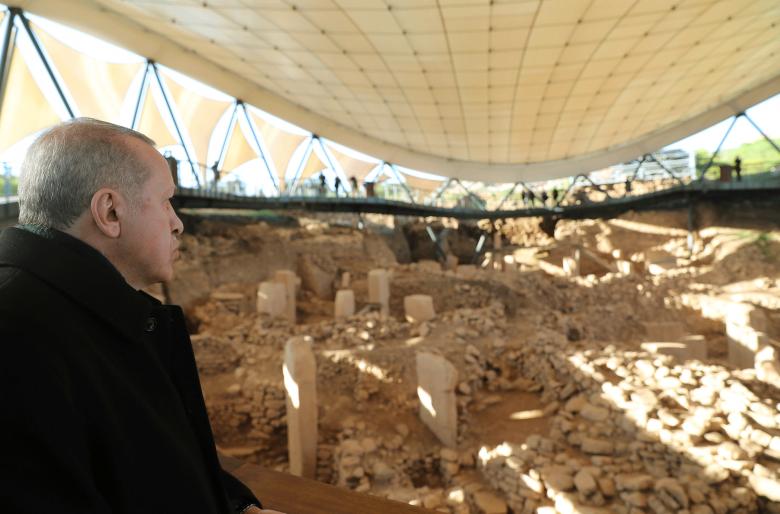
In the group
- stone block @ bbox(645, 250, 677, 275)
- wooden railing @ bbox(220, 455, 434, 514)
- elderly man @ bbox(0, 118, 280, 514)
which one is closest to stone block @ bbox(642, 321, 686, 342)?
stone block @ bbox(645, 250, 677, 275)

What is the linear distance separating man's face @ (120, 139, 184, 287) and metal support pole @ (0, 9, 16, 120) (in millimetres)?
20299

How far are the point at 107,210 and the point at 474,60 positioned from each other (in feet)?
65.4

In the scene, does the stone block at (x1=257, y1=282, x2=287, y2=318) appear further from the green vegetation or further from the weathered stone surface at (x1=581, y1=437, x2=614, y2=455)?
the green vegetation

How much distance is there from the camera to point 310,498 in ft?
5.92

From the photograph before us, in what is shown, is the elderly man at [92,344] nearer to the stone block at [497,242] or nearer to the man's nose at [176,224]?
the man's nose at [176,224]

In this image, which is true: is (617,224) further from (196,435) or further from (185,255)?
(196,435)

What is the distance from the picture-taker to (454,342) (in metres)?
11.1

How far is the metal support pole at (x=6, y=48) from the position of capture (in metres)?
15.7

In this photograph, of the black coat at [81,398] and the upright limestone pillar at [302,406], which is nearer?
the black coat at [81,398]

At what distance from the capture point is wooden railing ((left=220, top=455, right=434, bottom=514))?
174cm

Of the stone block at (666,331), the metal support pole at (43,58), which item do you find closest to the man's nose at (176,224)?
A: the stone block at (666,331)

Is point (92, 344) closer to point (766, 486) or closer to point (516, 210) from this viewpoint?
point (766, 486)

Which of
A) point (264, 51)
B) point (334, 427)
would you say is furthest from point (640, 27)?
point (334, 427)

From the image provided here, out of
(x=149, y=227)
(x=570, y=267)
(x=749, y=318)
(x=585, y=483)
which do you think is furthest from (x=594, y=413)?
(x=570, y=267)
